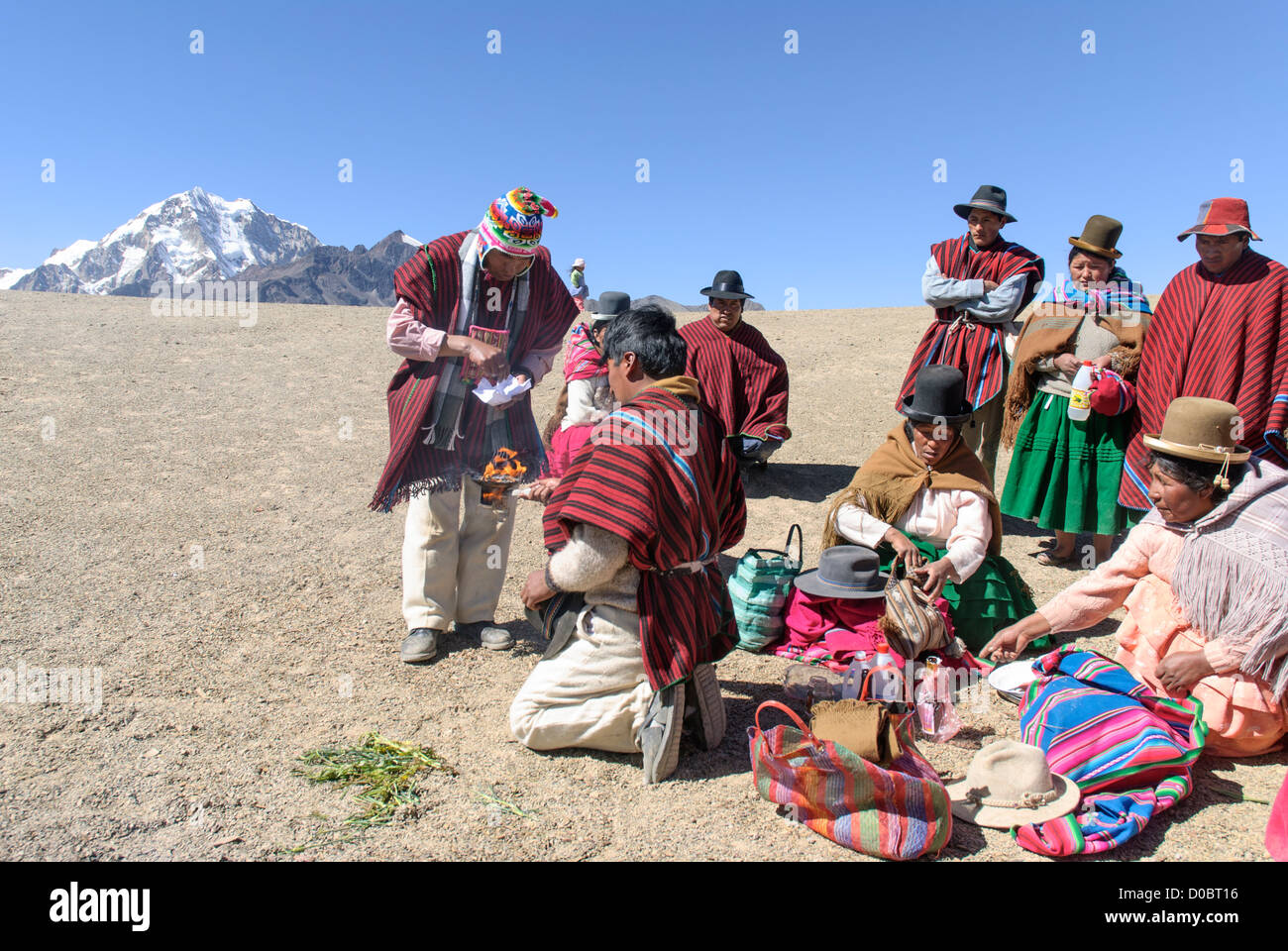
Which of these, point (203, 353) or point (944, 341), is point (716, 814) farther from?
point (203, 353)

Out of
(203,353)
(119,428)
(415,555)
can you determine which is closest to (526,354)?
(415,555)

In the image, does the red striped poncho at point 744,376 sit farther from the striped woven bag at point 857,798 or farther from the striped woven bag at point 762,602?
the striped woven bag at point 857,798

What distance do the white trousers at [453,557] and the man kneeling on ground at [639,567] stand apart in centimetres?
104

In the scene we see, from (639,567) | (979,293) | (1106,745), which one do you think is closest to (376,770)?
(639,567)

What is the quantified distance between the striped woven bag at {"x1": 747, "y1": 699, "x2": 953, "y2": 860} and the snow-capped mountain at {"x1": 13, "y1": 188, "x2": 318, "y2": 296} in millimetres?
187942

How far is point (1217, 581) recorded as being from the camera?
9.62ft

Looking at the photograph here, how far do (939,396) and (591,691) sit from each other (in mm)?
2103

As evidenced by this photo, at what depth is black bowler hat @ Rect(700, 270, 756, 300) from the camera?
21.3 ft

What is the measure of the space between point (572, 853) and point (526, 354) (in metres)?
2.39

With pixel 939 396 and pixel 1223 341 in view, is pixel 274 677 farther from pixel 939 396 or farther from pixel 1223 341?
pixel 1223 341

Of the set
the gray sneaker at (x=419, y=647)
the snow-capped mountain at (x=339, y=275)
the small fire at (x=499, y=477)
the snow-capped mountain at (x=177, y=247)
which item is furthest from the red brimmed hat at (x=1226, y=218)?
the snow-capped mountain at (x=177, y=247)

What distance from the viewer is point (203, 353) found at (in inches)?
400

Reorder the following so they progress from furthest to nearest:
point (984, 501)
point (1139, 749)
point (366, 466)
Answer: point (366, 466), point (984, 501), point (1139, 749)

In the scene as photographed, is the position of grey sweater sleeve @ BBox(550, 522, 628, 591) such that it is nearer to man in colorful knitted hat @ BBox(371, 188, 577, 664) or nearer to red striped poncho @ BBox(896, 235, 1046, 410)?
man in colorful knitted hat @ BBox(371, 188, 577, 664)
